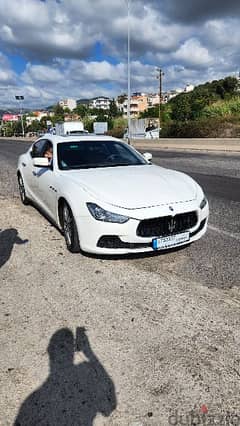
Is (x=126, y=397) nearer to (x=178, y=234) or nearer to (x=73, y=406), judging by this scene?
(x=73, y=406)

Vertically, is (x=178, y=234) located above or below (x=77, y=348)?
above

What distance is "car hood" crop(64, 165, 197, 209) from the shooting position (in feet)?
12.6

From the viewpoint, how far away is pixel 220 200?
24.3ft

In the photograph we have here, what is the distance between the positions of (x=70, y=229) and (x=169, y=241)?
4.05 ft

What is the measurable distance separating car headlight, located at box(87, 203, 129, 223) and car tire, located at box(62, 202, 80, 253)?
1.24 feet

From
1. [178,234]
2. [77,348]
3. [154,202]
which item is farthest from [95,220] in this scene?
[77,348]

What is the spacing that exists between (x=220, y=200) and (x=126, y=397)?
5.82 metres

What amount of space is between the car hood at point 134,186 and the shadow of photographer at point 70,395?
1.72 meters

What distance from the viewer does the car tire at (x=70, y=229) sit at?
4.18 metres

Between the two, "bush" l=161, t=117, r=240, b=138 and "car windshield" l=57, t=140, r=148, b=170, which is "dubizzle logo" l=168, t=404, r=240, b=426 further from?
"bush" l=161, t=117, r=240, b=138

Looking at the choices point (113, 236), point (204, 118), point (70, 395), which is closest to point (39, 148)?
point (113, 236)

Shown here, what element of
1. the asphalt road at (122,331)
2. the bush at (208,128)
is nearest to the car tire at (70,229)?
the asphalt road at (122,331)

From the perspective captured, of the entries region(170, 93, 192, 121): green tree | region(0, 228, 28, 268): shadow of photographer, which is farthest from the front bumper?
region(170, 93, 192, 121): green tree

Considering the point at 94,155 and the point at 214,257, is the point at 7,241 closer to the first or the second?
the point at 94,155
